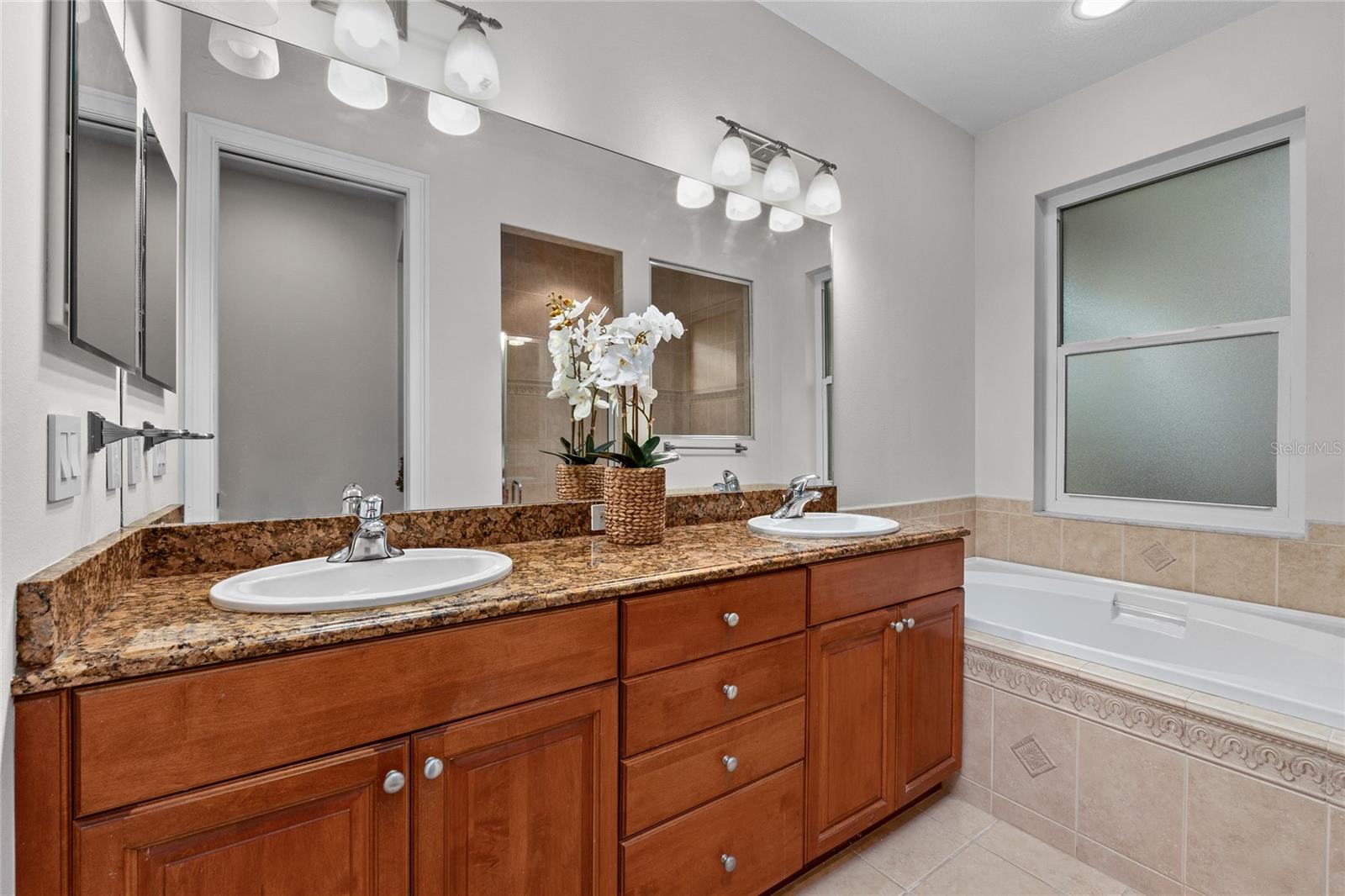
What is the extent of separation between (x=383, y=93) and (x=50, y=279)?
2.82ft

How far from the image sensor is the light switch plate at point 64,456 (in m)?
0.76

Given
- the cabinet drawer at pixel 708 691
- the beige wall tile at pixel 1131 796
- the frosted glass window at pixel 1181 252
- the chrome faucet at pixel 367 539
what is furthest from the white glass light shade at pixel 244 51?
the frosted glass window at pixel 1181 252

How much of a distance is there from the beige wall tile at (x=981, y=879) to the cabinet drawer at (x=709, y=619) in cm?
85

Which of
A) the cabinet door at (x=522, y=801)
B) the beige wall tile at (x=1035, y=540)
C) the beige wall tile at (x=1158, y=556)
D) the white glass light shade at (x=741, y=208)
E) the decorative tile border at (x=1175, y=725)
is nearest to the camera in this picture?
the cabinet door at (x=522, y=801)

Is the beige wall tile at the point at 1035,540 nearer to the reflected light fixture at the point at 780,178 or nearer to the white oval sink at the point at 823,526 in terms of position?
the white oval sink at the point at 823,526

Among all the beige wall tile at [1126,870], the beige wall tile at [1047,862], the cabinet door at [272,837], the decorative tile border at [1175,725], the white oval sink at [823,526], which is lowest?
the beige wall tile at [1047,862]

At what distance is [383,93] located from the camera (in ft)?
4.53

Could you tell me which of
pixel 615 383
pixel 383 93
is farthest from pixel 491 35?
pixel 615 383

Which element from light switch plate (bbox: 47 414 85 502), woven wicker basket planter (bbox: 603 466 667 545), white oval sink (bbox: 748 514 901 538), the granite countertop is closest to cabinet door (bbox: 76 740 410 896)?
the granite countertop

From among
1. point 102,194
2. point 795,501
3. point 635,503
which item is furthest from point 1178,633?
point 102,194

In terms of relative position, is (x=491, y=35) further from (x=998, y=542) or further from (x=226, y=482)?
(x=998, y=542)

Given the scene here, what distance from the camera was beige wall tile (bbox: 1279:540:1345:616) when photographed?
1.97 metres

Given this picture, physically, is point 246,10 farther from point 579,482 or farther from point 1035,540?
point 1035,540

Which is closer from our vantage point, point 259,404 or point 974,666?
point 259,404
